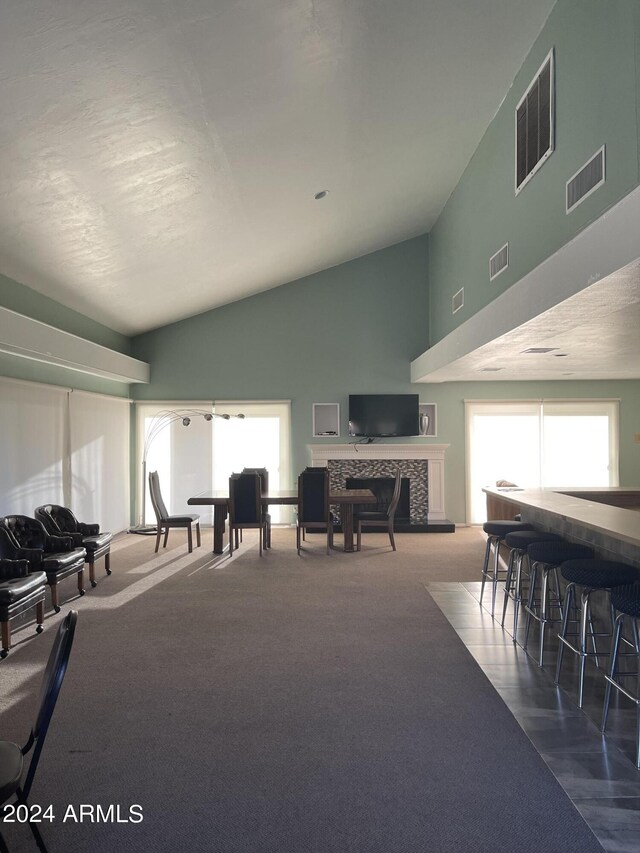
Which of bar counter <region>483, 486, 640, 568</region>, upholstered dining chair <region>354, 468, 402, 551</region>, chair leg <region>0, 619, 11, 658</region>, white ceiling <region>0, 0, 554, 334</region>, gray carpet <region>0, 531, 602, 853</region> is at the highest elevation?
white ceiling <region>0, 0, 554, 334</region>

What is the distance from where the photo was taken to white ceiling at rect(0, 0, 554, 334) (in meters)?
3.43

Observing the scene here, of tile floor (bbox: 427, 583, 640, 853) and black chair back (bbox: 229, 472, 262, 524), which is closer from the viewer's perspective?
tile floor (bbox: 427, 583, 640, 853)

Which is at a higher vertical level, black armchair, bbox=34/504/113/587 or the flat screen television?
the flat screen television

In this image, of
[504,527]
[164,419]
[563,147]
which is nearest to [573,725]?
[504,527]

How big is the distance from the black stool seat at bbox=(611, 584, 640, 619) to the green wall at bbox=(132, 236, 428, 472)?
7123 mm

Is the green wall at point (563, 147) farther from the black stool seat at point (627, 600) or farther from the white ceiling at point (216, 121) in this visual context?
the black stool seat at point (627, 600)

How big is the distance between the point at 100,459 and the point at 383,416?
4237 millimetres

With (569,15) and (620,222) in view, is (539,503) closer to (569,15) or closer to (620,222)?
(620,222)

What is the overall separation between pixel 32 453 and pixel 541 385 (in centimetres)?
746

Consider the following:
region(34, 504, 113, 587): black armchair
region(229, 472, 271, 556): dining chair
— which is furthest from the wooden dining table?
region(34, 504, 113, 587): black armchair

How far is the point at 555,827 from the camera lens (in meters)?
2.36

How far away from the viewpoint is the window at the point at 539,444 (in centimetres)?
998

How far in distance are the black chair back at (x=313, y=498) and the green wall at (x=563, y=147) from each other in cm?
270

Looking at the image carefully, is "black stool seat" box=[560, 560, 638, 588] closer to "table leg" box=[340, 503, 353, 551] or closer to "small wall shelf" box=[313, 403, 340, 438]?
"table leg" box=[340, 503, 353, 551]
